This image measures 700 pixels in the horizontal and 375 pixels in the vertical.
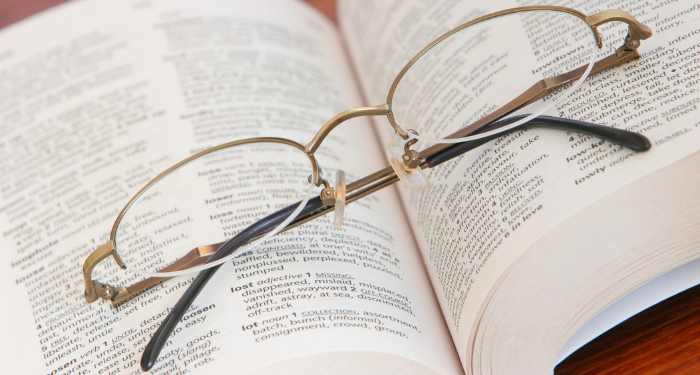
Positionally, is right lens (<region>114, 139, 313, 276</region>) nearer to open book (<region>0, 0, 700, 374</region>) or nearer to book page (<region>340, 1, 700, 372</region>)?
open book (<region>0, 0, 700, 374</region>)

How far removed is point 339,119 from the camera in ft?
1.48

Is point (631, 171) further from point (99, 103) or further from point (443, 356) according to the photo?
point (99, 103)

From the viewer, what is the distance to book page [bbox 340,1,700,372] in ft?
1.27

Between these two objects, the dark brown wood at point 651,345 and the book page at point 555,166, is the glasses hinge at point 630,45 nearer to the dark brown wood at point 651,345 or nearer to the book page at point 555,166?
the book page at point 555,166

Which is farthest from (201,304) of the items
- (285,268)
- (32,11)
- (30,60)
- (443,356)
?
(32,11)

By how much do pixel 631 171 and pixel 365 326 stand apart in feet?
0.85

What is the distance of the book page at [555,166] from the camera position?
1.27 ft

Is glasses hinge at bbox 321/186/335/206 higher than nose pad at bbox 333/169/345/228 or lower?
higher

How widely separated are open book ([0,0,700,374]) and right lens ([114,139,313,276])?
0.03m

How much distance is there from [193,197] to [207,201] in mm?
18

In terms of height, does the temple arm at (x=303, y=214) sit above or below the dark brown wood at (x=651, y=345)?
above

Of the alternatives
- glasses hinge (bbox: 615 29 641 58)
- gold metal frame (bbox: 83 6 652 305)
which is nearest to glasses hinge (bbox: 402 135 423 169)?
gold metal frame (bbox: 83 6 652 305)

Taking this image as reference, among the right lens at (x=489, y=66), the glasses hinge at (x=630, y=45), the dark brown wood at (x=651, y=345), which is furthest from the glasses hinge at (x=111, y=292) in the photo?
the glasses hinge at (x=630, y=45)

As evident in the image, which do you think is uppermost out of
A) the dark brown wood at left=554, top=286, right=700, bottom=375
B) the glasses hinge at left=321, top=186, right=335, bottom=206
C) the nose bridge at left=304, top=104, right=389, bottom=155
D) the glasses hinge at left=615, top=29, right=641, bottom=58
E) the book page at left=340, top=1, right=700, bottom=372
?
the nose bridge at left=304, top=104, right=389, bottom=155
